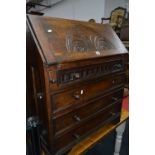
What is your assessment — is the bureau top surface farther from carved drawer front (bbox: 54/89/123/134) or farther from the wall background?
the wall background

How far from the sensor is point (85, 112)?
87 cm

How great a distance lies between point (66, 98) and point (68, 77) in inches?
4.0

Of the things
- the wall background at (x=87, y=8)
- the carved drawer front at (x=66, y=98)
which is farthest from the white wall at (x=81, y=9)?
the carved drawer front at (x=66, y=98)

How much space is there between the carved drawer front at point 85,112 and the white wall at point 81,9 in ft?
14.4

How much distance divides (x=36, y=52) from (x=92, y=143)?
64cm

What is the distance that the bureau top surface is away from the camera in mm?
670

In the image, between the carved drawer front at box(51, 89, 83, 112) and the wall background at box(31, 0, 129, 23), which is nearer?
the carved drawer front at box(51, 89, 83, 112)

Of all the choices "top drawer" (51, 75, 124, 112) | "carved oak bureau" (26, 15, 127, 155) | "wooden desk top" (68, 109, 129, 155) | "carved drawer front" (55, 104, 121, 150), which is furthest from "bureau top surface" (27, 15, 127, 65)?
"wooden desk top" (68, 109, 129, 155)

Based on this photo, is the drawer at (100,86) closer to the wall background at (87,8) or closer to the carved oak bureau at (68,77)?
the carved oak bureau at (68,77)

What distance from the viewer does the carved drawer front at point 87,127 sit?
78 cm

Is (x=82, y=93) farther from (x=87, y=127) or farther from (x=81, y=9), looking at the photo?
(x=81, y=9)

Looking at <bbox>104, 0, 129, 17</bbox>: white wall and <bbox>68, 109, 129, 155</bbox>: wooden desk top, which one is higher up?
<bbox>104, 0, 129, 17</bbox>: white wall

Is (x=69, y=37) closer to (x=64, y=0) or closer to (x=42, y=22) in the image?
(x=42, y=22)
